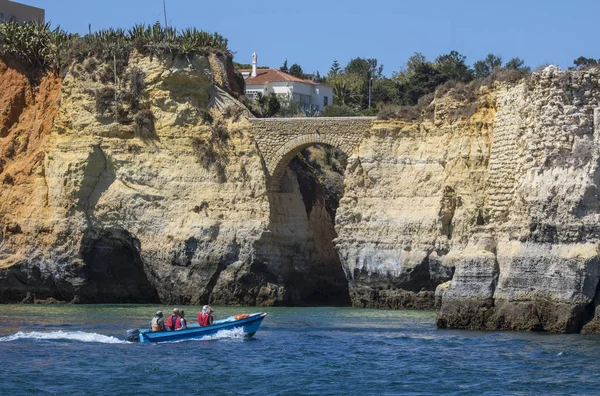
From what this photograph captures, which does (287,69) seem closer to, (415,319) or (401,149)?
(401,149)

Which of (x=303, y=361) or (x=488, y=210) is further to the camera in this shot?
(x=488, y=210)

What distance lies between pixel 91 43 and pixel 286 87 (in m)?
24.2

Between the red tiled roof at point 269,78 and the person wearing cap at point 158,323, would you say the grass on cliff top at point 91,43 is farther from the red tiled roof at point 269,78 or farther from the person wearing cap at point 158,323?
the red tiled roof at point 269,78

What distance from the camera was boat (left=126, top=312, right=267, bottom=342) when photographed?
3400 cm

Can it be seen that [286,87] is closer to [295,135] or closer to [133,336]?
[295,135]

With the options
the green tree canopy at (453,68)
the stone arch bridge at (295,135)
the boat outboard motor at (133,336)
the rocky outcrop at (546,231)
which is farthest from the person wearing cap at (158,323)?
the green tree canopy at (453,68)

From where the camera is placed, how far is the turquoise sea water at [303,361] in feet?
89.9

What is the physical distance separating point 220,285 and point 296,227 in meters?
3.84

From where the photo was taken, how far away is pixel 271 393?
2689 cm

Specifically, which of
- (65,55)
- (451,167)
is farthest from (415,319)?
(65,55)

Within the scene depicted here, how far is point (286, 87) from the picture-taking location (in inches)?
2852

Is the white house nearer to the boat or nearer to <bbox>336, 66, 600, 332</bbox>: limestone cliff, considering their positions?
<bbox>336, 66, 600, 332</bbox>: limestone cliff

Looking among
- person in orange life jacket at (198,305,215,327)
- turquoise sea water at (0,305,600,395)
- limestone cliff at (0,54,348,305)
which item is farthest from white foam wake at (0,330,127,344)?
limestone cliff at (0,54,348,305)

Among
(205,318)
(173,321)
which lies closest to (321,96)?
(205,318)
